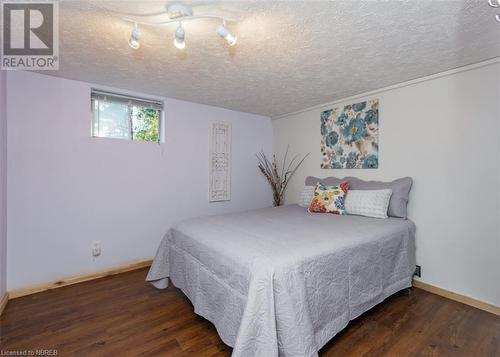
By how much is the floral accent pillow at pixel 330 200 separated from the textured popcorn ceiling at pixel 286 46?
1.13 meters

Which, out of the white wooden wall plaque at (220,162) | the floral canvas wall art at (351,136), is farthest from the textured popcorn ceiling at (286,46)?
the white wooden wall plaque at (220,162)

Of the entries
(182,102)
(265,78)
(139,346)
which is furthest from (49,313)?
(265,78)

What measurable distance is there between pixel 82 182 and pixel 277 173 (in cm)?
272

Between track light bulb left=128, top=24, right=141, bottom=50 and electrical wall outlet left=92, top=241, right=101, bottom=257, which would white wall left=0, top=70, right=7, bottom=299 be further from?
track light bulb left=128, top=24, right=141, bottom=50

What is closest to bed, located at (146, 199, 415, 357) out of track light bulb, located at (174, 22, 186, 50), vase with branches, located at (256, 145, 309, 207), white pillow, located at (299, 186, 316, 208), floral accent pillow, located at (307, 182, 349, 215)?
floral accent pillow, located at (307, 182, 349, 215)

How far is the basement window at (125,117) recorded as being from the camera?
2.64 meters

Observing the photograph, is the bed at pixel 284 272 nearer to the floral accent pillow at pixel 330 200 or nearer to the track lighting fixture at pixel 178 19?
the floral accent pillow at pixel 330 200

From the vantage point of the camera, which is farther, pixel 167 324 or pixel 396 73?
pixel 396 73

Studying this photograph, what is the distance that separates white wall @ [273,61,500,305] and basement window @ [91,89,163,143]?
2.70m

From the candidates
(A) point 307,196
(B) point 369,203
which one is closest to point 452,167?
(B) point 369,203

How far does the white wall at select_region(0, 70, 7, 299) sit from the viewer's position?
6.53ft

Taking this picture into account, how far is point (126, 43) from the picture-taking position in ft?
5.84

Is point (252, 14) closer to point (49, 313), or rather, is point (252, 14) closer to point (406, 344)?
point (406, 344)

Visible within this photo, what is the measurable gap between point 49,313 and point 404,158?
356cm
